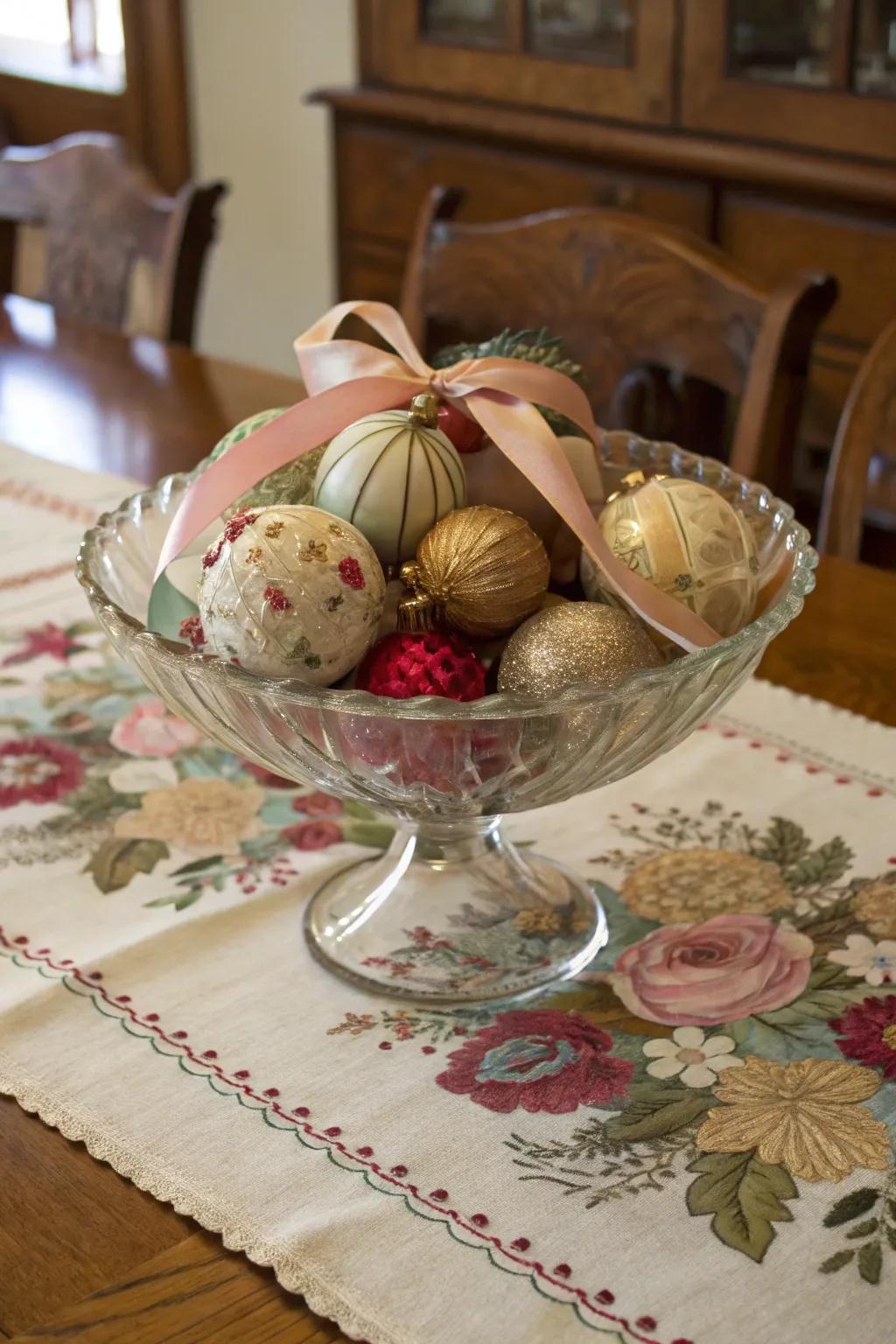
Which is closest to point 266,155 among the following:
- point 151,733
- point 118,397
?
point 118,397

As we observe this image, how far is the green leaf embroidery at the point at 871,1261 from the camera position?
48 cm

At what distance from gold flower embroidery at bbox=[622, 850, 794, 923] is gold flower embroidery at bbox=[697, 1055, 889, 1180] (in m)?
0.11

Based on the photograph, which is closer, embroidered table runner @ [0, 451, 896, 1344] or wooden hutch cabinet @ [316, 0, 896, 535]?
embroidered table runner @ [0, 451, 896, 1344]

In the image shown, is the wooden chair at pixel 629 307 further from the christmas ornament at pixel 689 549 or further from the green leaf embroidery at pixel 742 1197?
the green leaf embroidery at pixel 742 1197

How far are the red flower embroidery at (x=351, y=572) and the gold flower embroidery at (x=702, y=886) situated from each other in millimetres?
207

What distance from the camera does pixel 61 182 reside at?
5.42ft

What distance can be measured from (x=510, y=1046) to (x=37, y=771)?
1.07 feet

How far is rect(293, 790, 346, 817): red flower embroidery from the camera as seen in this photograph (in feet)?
2.50

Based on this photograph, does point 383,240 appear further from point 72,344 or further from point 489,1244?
point 489,1244

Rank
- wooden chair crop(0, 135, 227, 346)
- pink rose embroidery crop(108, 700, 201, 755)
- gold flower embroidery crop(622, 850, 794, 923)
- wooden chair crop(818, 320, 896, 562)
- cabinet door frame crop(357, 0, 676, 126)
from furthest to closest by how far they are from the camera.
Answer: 1. cabinet door frame crop(357, 0, 676, 126)
2. wooden chair crop(0, 135, 227, 346)
3. wooden chair crop(818, 320, 896, 562)
4. pink rose embroidery crop(108, 700, 201, 755)
5. gold flower embroidery crop(622, 850, 794, 923)

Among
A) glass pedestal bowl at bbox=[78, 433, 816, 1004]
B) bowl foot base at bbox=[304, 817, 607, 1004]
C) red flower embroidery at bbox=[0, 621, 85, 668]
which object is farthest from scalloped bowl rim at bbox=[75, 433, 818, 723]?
red flower embroidery at bbox=[0, 621, 85, 668]

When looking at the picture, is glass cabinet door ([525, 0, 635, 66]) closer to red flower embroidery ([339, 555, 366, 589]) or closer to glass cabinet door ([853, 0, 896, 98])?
glass cabinet door ([853, 0, 896, 98])

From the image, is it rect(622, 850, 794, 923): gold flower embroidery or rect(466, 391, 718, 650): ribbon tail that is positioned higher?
rect(466, 391, 718, 650): ribbon tail

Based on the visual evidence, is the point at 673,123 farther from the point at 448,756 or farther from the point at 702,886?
the point at 448,756
